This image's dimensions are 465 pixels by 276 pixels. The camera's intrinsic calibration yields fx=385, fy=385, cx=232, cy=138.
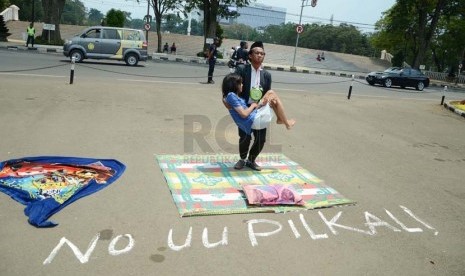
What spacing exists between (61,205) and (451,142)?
30.8 ft

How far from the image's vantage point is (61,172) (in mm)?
5027

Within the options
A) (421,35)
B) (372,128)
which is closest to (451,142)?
(372,128)

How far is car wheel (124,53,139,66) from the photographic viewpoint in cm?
2084

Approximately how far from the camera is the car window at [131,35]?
2067 cm

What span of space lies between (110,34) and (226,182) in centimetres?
1748

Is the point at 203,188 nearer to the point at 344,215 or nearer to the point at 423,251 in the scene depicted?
the point at 344,215

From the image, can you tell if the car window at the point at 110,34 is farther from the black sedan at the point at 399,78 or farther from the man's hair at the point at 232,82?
the man's hair at the point at 232,82

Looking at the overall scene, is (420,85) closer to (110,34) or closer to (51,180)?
(110,34)

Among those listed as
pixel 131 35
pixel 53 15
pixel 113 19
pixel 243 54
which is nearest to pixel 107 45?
pixel 131 35

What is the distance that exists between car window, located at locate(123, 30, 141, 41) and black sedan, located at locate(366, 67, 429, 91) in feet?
50.3

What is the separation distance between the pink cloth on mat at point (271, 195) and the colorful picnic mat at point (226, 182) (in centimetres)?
7

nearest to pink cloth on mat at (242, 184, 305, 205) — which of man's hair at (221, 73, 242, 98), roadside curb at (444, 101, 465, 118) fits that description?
man's hair at (221, 73, 242, 98)

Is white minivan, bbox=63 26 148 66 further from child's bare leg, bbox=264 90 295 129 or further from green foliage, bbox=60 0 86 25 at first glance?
green foliage, bbox=60 0 86 25

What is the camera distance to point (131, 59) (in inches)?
824
